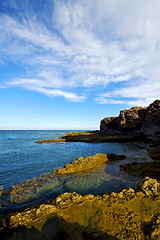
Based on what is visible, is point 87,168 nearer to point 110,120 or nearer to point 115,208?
point 115,208

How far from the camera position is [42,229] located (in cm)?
381

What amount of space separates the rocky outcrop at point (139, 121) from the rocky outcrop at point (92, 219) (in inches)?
1361

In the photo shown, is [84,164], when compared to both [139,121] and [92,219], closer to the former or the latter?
[92,219]

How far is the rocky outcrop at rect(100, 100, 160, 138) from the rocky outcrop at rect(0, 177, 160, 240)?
113ft

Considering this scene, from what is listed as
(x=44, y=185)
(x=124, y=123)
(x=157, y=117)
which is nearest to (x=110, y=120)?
(x=124, y=123)

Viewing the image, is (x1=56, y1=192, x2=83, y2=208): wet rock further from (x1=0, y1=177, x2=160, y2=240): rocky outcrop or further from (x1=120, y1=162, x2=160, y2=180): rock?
(x1=120, y1=162, x2=160, y2=180): rock

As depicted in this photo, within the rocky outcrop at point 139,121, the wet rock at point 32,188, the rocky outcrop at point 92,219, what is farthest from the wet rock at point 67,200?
the rocky outcrop at point 139,121

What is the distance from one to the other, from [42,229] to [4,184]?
7263 mm

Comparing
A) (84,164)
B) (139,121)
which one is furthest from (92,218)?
Answer: (139,121)

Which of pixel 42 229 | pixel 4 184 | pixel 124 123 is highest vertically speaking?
pixel 124 123

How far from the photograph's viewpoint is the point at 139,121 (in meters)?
45.9

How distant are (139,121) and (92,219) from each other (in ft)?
159

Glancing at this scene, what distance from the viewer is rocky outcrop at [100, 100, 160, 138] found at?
34.6 m

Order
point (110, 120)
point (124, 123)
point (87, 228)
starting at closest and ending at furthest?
point (87, 228)
point (124, 123)
point (110, 120)
